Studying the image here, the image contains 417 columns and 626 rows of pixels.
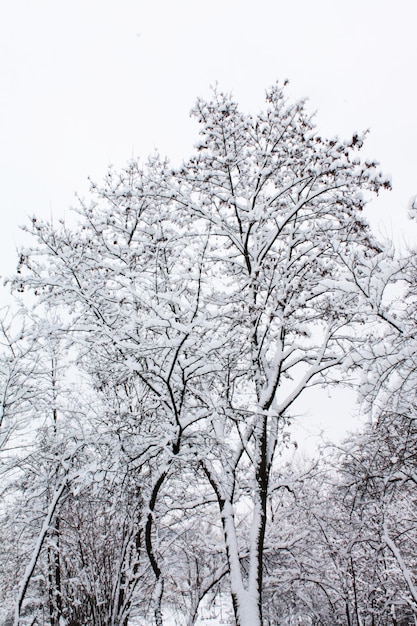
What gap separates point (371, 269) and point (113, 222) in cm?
547

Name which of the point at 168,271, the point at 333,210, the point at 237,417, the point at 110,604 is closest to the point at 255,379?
the point at 237,417

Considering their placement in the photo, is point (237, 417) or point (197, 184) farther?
point (197, 184)

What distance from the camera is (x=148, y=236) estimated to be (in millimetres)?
8344

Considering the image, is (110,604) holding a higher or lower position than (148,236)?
lower

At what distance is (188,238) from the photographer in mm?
8016

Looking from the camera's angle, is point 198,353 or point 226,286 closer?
point 198,353

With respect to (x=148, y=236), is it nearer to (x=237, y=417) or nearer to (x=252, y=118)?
(x=252, y=118)

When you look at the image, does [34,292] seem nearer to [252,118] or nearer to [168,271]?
[168,271]

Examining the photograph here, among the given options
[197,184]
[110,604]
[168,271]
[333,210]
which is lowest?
[110,604]

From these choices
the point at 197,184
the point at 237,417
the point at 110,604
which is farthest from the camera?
the point at 197,184

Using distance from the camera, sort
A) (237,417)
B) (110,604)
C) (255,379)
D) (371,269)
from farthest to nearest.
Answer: (255,379) < (237,417) < (110,604) < (371,269)

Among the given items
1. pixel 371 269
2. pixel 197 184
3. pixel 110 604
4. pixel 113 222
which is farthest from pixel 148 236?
pixel 110 604

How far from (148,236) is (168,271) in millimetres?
857

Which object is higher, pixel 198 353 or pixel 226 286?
pixel 226 286
